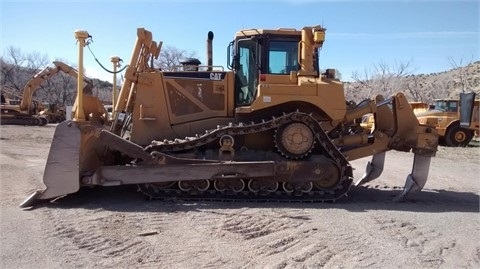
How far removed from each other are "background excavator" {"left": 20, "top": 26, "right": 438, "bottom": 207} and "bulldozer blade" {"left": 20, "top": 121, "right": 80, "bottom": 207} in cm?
2

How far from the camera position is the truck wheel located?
20.8 meters

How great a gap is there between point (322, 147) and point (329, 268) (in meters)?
3.42

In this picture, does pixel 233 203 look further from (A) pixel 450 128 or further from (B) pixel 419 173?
(A) pixel 450 128

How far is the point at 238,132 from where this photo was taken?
291 inches

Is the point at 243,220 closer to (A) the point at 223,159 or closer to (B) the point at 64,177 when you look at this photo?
(A) the point at 223,159

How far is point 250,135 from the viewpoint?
777 centimetres

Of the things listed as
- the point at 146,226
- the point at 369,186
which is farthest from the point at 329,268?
the point at 369,186

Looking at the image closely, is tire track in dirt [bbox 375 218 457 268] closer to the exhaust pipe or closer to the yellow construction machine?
the exhaust pipe

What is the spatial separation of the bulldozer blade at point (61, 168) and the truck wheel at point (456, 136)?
18.3 m

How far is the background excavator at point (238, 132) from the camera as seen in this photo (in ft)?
23.7

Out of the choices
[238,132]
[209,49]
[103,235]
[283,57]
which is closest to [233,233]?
[103,235]

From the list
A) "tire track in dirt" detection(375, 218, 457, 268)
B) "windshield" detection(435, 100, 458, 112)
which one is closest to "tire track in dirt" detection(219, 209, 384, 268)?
"tire track in dirt" detection(375, 218, 457, 268)

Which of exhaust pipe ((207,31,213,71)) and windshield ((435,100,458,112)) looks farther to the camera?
windshield ((435,100,458,112))

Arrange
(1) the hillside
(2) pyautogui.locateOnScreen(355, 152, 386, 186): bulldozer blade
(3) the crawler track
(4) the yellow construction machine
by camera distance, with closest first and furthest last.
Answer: (3) the crawler track, (2) pyautogui.locateOnScreen(355, 152, 386, 186): bulldozer blade, (4) the yellow construction machine, (1) the hillside
